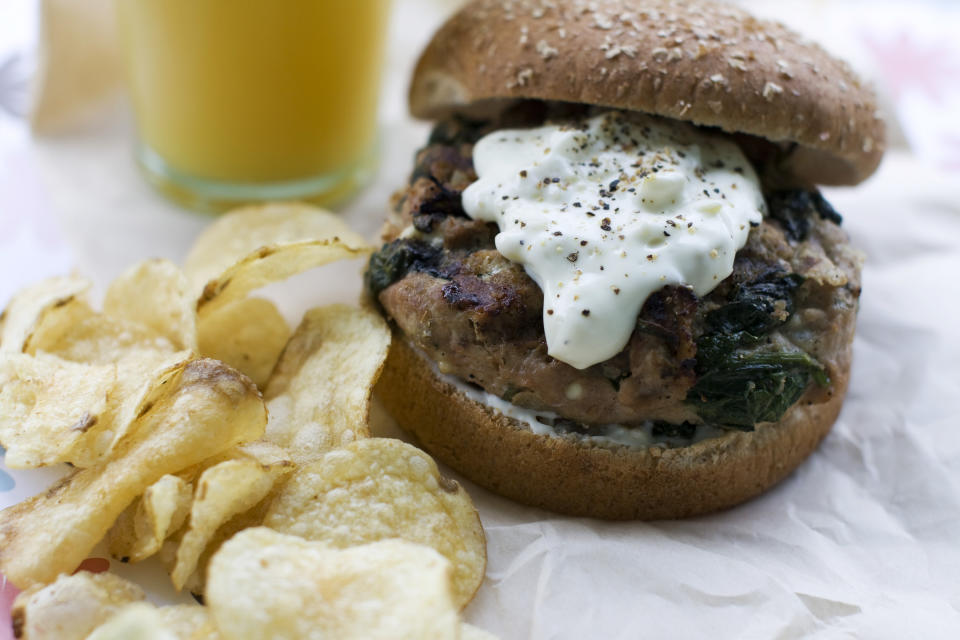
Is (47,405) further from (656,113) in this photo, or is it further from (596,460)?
(656,113)

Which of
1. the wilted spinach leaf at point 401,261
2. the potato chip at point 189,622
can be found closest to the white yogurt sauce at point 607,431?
the wilted spinach leaf at point 401,261

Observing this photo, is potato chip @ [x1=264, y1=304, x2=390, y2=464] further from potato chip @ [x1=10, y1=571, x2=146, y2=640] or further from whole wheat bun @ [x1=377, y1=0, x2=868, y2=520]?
potato chip @ [x1=10, y1=571, x2=146, y2=640]

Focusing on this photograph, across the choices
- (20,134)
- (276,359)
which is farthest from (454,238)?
(20,134)

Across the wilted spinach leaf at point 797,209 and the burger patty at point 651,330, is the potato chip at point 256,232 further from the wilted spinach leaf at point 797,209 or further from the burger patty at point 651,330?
the wilted spinach leaf at point 797,209

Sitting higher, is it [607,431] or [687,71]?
[687,71]

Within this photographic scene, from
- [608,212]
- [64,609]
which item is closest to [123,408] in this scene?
[64,609]

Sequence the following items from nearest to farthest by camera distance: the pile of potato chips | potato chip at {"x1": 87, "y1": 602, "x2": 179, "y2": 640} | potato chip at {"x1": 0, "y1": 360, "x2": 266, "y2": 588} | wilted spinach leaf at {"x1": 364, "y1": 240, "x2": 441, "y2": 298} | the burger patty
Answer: potato chip at {"x1": 87, "y1": 602, "x2": 179, "y2": 640} < the pile of potato chips < potato chip at {"x1": 0, "y1": 360, "x2": 266, "y2": 588} < the burger patty < wilted spinach leaf at {"x1": 364, "y1": 240, "x2": 441, "y2": 298}

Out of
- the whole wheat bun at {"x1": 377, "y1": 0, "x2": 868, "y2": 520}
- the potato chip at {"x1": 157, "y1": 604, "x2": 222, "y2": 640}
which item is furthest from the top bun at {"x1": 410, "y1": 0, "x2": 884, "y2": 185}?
the potato chip at {"x1": 157, "y1": 604, "x2": 222, "y2": 640}
